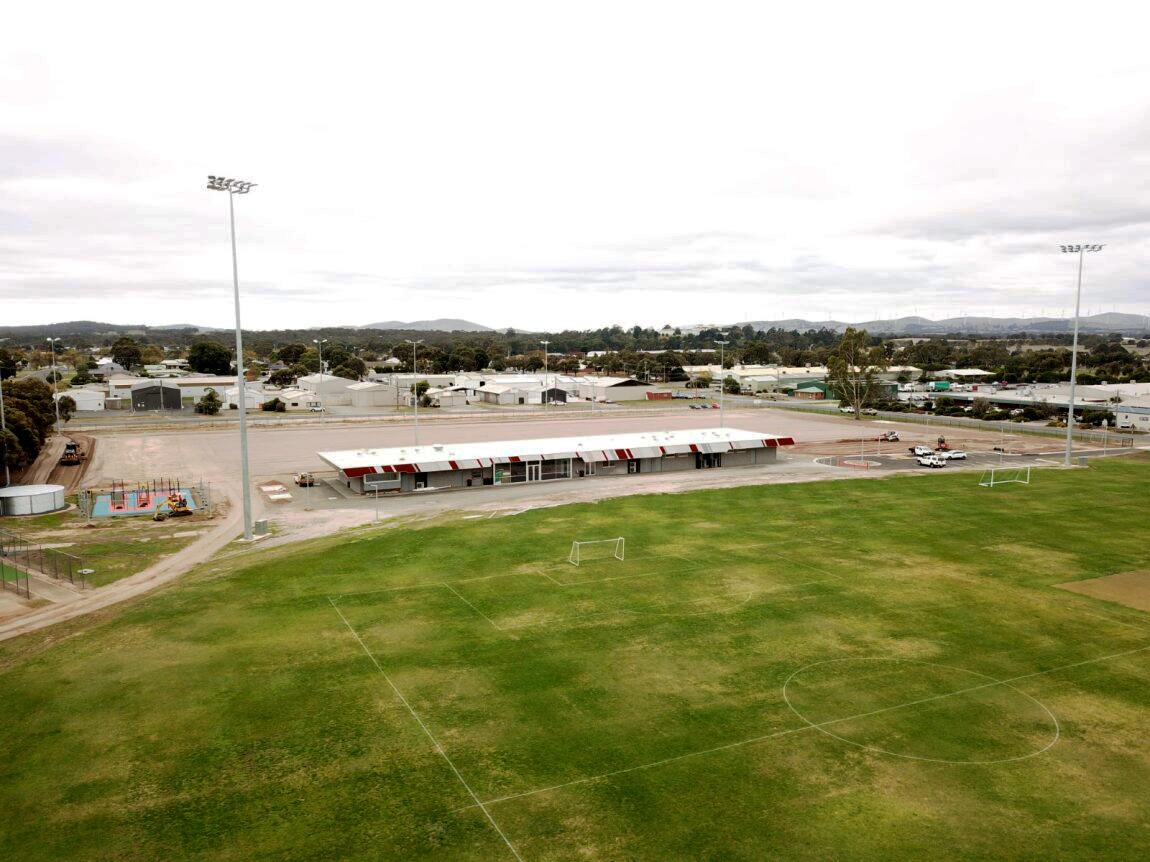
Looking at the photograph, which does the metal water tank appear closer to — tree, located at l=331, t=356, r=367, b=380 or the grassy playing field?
the grassy playing field

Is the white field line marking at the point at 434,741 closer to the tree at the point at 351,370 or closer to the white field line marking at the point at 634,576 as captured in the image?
the white field line marking at the point at 634,576

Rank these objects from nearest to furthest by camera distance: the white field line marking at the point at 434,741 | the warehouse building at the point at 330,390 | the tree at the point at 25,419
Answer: the white field line marking at the point at 434,741 → the tree at the point at 25,419 → the warehouse building at the point at 330,390

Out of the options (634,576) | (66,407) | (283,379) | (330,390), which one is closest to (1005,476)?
(634,576)

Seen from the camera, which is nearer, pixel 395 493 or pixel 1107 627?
pixel 1107 627

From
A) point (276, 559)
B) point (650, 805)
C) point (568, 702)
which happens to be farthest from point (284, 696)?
point (276, 559)

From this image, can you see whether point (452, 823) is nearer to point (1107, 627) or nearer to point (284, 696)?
point (284, 696)

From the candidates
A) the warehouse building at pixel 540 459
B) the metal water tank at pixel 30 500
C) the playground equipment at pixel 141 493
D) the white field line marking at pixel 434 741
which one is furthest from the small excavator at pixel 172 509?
the white field line marking at pixel 434 741

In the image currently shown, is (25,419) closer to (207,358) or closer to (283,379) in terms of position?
(283,379)
